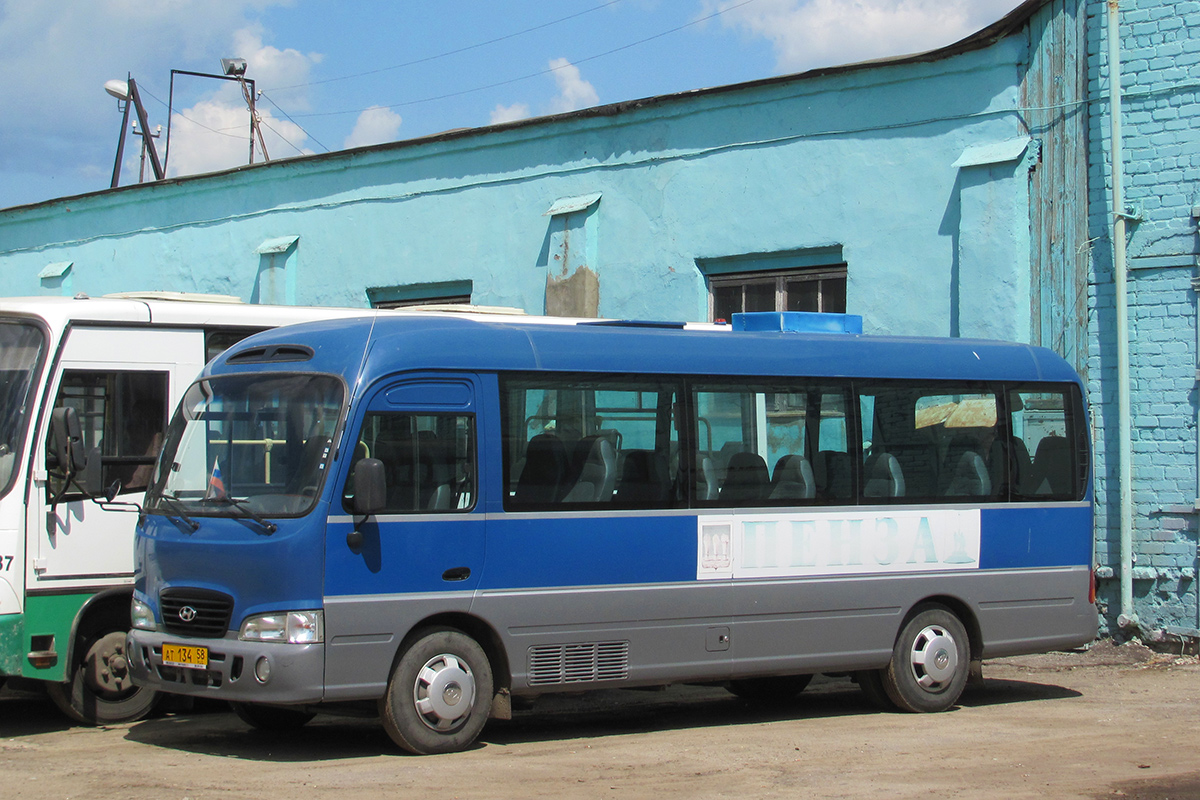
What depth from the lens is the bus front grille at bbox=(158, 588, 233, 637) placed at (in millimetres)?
8031

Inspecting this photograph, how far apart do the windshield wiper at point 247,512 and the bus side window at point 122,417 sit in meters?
1.34

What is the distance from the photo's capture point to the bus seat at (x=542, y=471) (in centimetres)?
864

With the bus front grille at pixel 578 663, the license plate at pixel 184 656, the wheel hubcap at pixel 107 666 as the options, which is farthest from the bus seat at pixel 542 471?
the wheel hubcap at pixel 107 666

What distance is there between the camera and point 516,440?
8.62m

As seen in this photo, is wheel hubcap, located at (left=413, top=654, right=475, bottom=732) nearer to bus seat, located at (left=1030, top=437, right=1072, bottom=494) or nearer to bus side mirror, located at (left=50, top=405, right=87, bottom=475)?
bus side mirror, located at (left=50, top=405, right=87, bottom=475)

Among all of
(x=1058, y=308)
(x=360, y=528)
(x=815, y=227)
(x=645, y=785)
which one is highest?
(x=815, y=227)

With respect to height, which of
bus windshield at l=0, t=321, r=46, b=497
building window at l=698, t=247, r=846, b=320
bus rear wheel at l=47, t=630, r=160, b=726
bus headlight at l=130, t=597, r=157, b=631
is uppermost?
building window at l=698, t=247, r=846, b=320

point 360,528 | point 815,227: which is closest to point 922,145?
point 815,227

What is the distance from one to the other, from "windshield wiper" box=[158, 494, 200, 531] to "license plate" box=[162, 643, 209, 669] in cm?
67

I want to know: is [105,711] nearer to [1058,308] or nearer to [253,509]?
[253,509]

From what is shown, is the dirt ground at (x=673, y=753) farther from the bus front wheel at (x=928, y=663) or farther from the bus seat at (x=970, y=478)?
the bus seat at (x=970, y=478)

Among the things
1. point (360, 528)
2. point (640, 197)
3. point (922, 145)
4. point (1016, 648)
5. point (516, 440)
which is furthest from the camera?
point (640, 197)

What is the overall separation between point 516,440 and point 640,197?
8317 mm

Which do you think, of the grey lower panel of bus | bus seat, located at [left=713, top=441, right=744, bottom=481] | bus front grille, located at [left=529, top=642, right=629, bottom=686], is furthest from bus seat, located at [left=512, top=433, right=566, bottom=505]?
bus seat, located at [left=713, top=441, right=744, bottom=481]
